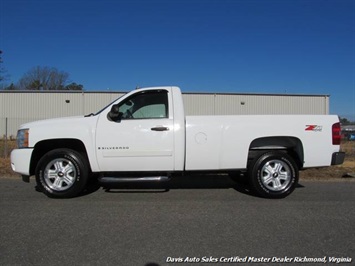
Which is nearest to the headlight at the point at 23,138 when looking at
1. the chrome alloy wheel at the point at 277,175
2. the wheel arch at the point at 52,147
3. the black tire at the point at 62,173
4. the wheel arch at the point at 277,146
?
the wheel arch at the point at 52,147

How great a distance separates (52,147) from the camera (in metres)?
6.76

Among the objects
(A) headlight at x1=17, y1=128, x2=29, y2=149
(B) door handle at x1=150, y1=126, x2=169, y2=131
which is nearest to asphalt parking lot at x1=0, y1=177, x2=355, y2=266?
(A) headlight at x1=17, y1=128, x2=29, y2=149

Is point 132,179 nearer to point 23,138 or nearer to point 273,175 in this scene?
point 23,138

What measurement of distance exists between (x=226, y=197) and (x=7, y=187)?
4742 millimetres

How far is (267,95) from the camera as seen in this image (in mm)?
38875

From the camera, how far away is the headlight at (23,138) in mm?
6500

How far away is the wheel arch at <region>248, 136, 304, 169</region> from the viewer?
21.9ft

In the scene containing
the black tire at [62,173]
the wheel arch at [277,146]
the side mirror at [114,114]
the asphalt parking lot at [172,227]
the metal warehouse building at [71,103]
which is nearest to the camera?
the asphalt parking lot at [172,227]

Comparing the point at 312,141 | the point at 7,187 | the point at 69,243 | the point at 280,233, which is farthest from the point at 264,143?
the point at 7,187

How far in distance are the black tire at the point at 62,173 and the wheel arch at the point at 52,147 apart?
7.4 inches

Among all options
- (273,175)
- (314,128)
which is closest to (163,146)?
(273,175)

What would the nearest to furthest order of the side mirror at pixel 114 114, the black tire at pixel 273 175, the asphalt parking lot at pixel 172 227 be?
the asphalt parking lot at pixel 172 227 < the side mirror at pixel 114 114 < the black tire at pixel 273 175

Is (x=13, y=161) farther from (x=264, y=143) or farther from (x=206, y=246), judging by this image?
(x=264, y=143)

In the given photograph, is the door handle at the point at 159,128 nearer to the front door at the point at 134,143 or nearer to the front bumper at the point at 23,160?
the front door at the point at 134,143
